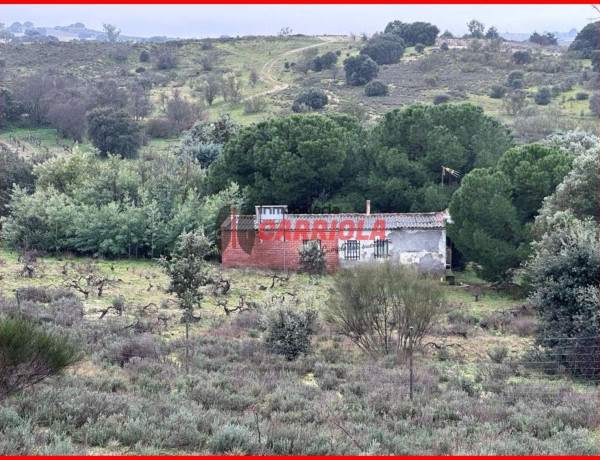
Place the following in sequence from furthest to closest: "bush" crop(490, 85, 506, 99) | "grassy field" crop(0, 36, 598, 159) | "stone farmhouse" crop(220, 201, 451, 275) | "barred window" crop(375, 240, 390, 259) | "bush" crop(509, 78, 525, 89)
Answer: "bush" crop(509, 78, 525, 89) < "bush" crop(490, 85, 506, 99) < "grassy field" crop(0, 36, 598, 159) < "barred window" crop(375, 240, 390, 259) < "stone farmhouse" crop(220, 201, 451, 275)

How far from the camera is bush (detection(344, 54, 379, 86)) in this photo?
70.1 metres

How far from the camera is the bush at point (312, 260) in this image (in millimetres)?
25797

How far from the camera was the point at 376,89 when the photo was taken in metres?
65.2

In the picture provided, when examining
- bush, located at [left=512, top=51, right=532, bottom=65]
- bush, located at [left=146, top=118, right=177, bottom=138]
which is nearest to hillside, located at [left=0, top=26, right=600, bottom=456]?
bush, located at [left=146, top=118, right=177, bottom=138]

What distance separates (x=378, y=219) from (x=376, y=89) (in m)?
41.6

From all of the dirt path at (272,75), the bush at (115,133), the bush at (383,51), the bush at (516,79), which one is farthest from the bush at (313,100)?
the bush at (383,51)

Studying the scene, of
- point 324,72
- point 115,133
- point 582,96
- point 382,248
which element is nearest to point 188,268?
point 382,248

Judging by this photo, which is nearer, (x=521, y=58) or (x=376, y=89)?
(x=376, y=89)

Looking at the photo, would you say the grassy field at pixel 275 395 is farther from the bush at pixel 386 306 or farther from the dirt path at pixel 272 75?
the dirt path at pixel 272 75

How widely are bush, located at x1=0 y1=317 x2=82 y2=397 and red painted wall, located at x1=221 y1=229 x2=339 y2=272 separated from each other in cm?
1772

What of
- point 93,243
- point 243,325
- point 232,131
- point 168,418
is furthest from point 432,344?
point 232,131

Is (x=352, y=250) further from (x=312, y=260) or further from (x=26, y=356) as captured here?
(x=26, y=356)

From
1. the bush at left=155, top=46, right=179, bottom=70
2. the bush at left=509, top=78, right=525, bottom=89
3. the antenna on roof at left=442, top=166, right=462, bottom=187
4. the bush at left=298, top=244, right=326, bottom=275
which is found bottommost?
the bush at left=298, top=244, right=326, bottom=275

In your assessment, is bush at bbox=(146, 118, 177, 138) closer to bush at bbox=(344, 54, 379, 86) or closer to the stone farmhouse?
bush at bbox=(344, 54, 379, 86)
